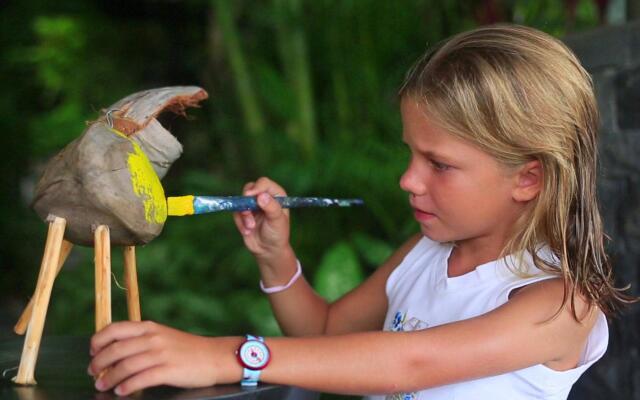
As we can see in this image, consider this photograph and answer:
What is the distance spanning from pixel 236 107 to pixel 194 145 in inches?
25.5

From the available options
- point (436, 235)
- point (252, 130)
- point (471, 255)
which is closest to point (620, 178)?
point (471, 255)

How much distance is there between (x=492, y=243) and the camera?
1.52 metres

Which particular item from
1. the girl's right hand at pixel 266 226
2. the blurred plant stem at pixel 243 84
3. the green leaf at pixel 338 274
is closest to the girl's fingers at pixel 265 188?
the girl's right hand at pixel 266 226

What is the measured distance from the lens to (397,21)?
362 cm

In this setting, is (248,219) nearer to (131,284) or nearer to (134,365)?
(131,284)

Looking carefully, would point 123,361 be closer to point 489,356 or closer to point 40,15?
point 489,356

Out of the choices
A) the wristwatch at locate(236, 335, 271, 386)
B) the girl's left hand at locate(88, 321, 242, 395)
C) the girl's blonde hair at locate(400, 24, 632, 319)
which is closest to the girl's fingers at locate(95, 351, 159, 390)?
the girl's left hand at locate(88, 321, 242, 395)

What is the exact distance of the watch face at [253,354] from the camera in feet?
3.95

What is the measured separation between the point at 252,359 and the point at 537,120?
22.7 inches

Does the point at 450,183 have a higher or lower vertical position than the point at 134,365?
higher

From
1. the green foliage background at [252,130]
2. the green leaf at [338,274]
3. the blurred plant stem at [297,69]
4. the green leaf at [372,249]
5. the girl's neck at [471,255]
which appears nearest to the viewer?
the girl's neck at [471,255]

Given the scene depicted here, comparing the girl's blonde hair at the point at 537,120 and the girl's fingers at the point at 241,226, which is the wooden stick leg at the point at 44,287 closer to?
the girl's fingers at the point at 241,226

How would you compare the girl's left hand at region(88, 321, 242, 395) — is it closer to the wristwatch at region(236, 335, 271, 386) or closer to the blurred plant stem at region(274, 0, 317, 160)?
the wristwatch at region(236, 335, 271, 386)

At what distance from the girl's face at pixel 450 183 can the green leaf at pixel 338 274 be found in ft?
5.04
